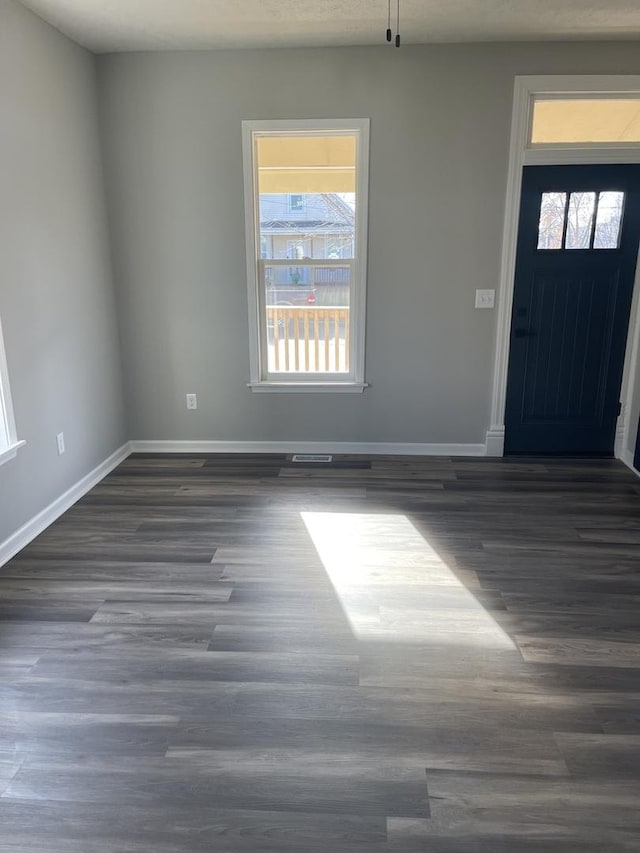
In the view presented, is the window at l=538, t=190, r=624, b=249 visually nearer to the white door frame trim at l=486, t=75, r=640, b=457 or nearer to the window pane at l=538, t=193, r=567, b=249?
the window pane at l=538, t=193, r=567, b=249

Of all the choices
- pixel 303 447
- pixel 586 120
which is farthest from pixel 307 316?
pixel 586 120

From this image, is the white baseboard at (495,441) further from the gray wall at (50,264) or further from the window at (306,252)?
the gray wall at (50,264)

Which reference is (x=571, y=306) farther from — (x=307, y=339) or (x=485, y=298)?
(x=307, y=339)

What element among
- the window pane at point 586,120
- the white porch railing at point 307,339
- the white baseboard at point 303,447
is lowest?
the white baseboard at point 303,447

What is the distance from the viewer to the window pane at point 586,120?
376cm

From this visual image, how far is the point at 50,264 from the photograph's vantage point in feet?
10.9

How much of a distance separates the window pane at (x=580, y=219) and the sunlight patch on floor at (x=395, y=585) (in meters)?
2.25

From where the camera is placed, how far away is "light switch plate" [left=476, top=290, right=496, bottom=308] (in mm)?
4090

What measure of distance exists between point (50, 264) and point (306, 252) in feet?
5.52

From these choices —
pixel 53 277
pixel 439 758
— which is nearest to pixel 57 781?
pixel 439 758

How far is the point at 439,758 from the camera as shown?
175cm

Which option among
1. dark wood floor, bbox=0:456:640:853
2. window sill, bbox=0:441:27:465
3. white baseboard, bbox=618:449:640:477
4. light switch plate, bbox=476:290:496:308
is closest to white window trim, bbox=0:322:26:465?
window sill, bbox=0:441:27:465

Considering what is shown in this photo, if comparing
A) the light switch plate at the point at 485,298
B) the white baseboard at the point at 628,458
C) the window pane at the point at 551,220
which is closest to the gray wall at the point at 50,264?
the light switch plate at the point at 485,298

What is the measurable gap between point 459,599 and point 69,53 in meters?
3.79
